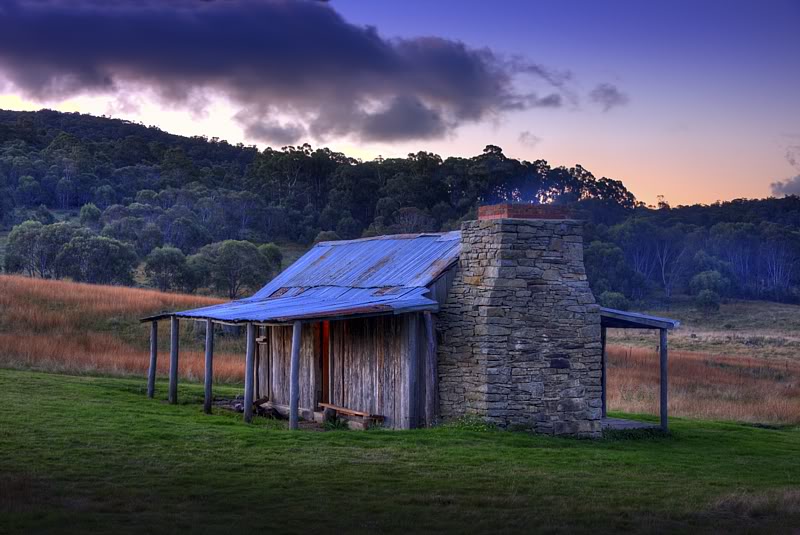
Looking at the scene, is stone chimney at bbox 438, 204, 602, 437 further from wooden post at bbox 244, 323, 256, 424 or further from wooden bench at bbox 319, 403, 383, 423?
wooden post at bbox 244, 323, 256, 424

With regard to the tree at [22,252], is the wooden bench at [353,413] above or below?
below

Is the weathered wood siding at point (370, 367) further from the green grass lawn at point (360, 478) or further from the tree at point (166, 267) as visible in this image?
the tree at point (166, 267)

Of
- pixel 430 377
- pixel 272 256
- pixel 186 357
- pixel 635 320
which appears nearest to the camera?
pixel 430 377

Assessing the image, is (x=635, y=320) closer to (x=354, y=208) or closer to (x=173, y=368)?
(x=173, y=368)

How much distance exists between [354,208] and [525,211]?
66472 mm

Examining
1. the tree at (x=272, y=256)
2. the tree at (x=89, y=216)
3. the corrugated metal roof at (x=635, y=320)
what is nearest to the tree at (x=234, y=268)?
the tree at (x=272, y=256)

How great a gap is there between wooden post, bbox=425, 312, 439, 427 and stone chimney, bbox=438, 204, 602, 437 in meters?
0.17

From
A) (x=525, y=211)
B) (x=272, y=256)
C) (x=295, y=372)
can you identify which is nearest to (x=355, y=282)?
(x=295, y=372)

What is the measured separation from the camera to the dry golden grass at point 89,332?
1131 inches

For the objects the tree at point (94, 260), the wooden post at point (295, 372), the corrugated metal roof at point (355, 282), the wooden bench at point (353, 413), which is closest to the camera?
the wooden post at point (295, 372)

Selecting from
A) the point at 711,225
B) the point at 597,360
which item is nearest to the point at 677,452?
the point at 597,360

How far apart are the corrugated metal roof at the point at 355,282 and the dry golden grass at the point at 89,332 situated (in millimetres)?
6304

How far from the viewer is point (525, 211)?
59.0 feet

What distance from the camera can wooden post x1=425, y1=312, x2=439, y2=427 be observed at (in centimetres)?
1805
